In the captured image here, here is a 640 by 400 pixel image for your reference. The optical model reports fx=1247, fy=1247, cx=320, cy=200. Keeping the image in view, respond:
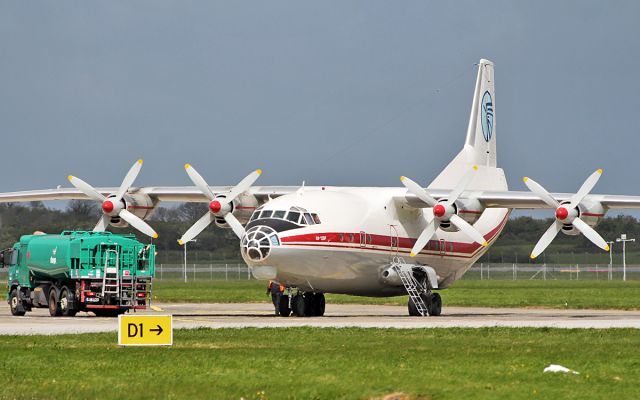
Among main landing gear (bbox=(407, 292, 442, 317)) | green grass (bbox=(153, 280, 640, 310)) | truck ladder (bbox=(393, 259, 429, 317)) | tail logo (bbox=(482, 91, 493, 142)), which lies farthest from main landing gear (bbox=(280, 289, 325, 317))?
green grass (bbox=(153, 280, 640, 310))

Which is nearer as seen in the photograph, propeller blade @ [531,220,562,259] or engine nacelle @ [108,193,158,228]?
propeller blade @ [531,220,562,259]

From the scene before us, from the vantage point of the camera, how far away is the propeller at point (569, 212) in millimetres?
42250

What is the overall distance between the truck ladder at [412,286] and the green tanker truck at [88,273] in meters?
8.92

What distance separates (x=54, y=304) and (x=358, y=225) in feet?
37.8

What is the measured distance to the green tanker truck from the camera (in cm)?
4375

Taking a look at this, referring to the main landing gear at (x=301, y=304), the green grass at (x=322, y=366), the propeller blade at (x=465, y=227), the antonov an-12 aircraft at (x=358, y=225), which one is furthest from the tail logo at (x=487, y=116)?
the green grass at (x=322, y=366)

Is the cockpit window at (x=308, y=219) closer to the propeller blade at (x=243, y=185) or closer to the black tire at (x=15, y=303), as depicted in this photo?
the propeller blade at (x=243, y=185)

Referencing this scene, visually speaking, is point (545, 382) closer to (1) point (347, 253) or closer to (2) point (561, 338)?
(2) point (561, 338)

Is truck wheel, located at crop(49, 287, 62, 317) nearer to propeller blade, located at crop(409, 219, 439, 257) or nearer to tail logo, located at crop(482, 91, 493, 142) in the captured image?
propeller blade, located at crop(409, 219, 439, 257)

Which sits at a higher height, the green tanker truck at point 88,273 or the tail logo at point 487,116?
the tail logo at point 487,116

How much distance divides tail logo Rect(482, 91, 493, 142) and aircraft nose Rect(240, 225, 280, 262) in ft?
60.5

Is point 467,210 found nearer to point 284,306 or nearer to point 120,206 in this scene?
point 284,306

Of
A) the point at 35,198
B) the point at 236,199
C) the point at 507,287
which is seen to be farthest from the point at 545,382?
the point at 507,287

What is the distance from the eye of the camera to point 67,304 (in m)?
44.3
